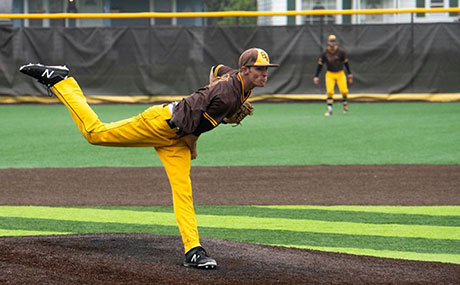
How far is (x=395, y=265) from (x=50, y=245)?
114 inches

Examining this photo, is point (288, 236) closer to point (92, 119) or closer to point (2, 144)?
point (92, 119)

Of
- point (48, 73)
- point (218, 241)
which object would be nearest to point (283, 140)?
point (218, 241)

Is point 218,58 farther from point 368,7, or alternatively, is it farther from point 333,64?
point 368,7

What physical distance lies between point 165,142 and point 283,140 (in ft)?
31.4

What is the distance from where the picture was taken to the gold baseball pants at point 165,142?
5961mm

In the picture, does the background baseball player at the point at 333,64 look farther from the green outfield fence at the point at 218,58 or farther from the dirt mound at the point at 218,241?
the dirt mound at the point at 218,241

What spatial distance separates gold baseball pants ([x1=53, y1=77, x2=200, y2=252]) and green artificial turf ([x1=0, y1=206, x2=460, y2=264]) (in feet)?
4.92

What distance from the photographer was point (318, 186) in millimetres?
10336

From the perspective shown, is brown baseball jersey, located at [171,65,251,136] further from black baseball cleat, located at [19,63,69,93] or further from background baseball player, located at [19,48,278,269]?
black baseball cleat, located at [19,63,69,93]

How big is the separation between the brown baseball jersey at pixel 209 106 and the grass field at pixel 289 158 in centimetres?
187

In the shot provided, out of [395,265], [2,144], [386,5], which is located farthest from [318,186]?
[386,5]

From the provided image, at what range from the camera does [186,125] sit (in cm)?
582

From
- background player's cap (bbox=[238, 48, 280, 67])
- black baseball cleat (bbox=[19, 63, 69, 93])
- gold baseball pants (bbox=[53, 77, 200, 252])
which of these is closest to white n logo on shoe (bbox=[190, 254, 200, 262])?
gold baseball pants (bbox=[53, 77, 200, 252])

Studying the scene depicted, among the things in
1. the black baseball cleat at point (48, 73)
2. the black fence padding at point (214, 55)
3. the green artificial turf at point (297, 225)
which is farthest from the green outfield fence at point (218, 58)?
the black baseball cleat at point (48, 73)
